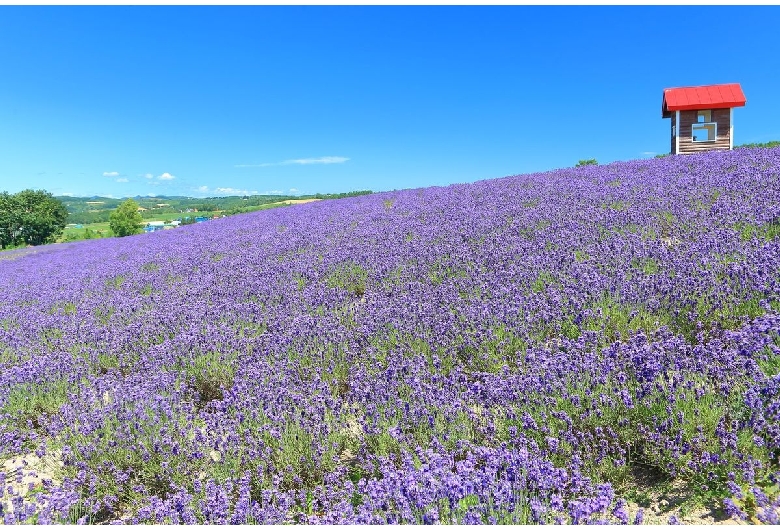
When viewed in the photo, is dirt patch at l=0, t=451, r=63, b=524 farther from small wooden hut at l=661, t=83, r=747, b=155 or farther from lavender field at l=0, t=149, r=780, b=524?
small wooden hut at l=661, t=83, r=747, b=155

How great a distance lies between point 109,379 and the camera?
12.0 feet

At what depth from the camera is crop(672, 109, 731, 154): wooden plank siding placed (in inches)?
648

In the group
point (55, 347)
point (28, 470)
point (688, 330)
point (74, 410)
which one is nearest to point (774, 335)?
point (688, 330)

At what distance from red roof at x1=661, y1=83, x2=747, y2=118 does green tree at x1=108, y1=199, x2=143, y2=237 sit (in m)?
53.5

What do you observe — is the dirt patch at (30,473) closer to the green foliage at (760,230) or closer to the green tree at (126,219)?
the green foliage at (760,230)

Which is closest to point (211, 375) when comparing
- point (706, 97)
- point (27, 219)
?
point (706, 97)

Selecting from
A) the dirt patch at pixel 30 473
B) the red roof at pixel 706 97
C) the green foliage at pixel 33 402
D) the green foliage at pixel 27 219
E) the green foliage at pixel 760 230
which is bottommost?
the dirt patch at pixel 30 473

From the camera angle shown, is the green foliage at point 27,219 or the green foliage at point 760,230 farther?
the green foliage at point 27,219

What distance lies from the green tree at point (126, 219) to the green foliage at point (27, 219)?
850 centimetres

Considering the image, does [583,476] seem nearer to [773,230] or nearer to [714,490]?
[714,490]

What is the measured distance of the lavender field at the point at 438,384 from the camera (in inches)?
80.0

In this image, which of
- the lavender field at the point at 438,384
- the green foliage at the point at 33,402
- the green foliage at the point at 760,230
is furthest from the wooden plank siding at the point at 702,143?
the green foliage at the point at 33,402

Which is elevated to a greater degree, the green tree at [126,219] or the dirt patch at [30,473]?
the green tree at [126,219]

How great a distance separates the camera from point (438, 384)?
2.80 metres
